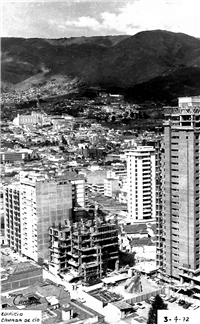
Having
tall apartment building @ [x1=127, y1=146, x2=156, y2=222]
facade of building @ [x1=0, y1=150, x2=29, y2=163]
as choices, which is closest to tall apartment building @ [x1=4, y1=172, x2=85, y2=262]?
tall apartment building @ [x1=127, y1=146, x2=156, y2=222]

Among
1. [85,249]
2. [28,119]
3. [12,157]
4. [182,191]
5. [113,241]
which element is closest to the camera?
[182,191]

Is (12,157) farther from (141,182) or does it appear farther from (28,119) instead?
(28,119)

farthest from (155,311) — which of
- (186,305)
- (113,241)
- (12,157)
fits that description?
(12,157)

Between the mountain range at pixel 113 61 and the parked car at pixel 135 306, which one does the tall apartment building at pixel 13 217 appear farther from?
the mountain range at pixel 113 61

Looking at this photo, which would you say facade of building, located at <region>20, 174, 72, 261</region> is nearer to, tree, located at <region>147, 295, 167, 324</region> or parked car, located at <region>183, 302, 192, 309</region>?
parked car, located at <region>183, 302, 192, 309</region>

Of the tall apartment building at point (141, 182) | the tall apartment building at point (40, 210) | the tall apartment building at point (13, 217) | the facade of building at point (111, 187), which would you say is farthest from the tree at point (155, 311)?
the facade of building at point (111, 187)

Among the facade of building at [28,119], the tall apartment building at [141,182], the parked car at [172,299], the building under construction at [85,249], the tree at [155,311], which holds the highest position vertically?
the facade of building at [28,119]

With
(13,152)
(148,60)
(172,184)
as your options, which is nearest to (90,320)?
(172,184)
